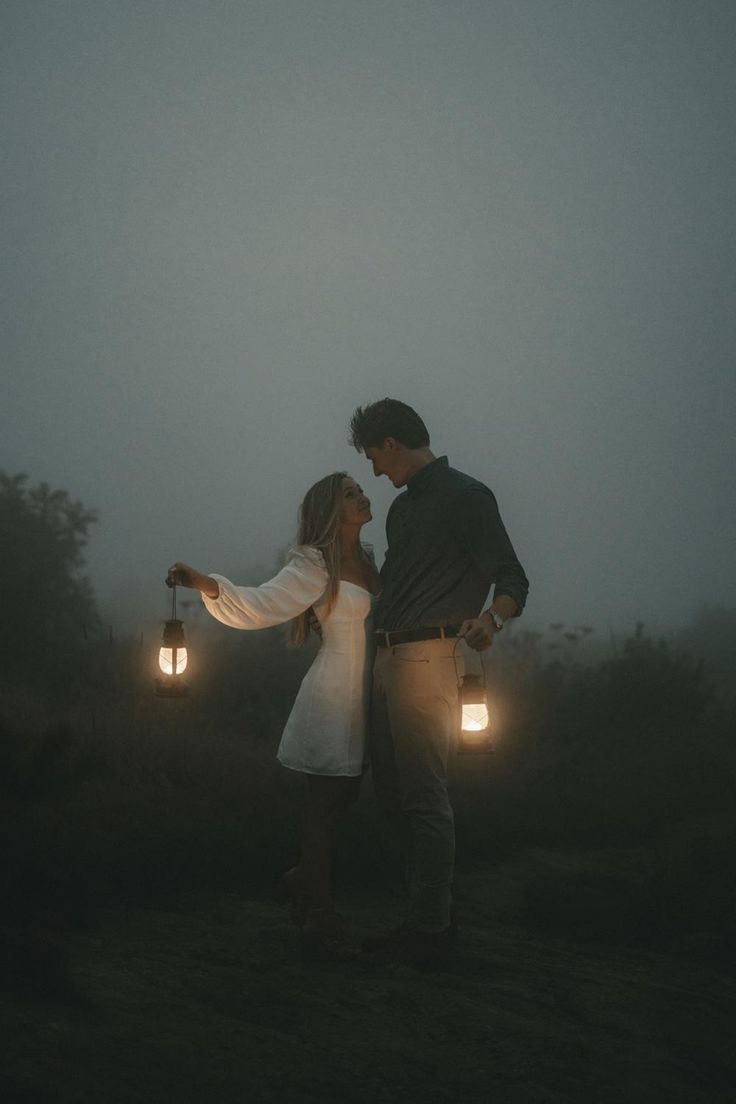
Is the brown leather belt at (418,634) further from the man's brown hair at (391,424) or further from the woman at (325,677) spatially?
the man's brown hair at (391,424)

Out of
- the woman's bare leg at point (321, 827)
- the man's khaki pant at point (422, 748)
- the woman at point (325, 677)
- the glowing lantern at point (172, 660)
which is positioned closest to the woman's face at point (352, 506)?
the woman at point (325, 677)

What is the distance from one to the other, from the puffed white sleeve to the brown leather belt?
1.29ft

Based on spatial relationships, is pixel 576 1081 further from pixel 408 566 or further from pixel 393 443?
pixel 393 443

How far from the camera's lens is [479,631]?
3799 mm

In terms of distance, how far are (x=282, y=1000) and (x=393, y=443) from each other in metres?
2.47

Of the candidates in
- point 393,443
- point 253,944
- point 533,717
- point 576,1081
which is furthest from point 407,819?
point 533,717

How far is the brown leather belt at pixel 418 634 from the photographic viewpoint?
4.08 metres

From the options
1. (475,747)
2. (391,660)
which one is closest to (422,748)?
(475,747)

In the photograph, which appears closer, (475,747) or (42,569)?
(475,747)

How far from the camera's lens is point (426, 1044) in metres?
3.18

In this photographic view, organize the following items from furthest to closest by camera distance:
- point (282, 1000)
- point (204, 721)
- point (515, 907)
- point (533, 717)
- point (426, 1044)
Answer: point (533, 717), point (204, 721), point (515, 907), point (282, 1000), point (426, 1044)

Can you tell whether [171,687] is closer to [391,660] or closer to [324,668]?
[324,668]

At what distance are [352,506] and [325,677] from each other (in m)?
0.79

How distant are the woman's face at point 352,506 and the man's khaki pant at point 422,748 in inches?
24.1
